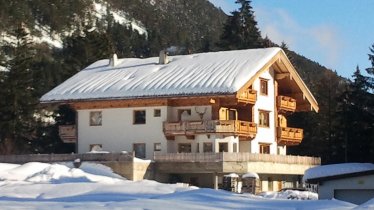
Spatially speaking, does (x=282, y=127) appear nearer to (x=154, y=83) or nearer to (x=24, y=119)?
(x=154, y=83)

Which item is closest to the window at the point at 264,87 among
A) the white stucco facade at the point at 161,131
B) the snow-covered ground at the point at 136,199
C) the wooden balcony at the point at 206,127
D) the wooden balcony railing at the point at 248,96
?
the white stucco facade at the point at 161,131

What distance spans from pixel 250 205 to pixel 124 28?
463ft

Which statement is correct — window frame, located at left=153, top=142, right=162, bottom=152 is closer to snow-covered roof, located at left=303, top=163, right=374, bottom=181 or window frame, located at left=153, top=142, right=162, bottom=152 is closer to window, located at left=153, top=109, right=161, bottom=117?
window, located at left=153, top=109, right=161, bottom=117

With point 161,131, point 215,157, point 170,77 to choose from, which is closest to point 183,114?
point 161,131

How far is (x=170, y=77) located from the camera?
48.4m

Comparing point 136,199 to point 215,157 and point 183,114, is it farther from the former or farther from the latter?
point 183,114

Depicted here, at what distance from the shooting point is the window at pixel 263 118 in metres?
49.8

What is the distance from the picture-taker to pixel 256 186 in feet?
139

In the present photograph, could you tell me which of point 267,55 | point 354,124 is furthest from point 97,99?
point 354,124

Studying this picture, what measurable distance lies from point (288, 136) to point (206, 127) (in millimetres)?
9097

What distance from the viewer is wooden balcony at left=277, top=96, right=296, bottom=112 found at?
5166cm

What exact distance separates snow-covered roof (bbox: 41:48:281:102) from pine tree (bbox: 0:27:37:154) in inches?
351

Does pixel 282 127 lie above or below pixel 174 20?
below

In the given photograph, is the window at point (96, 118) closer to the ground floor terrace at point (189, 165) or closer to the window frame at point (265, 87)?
the ground floor terrace at point (189, 165)
